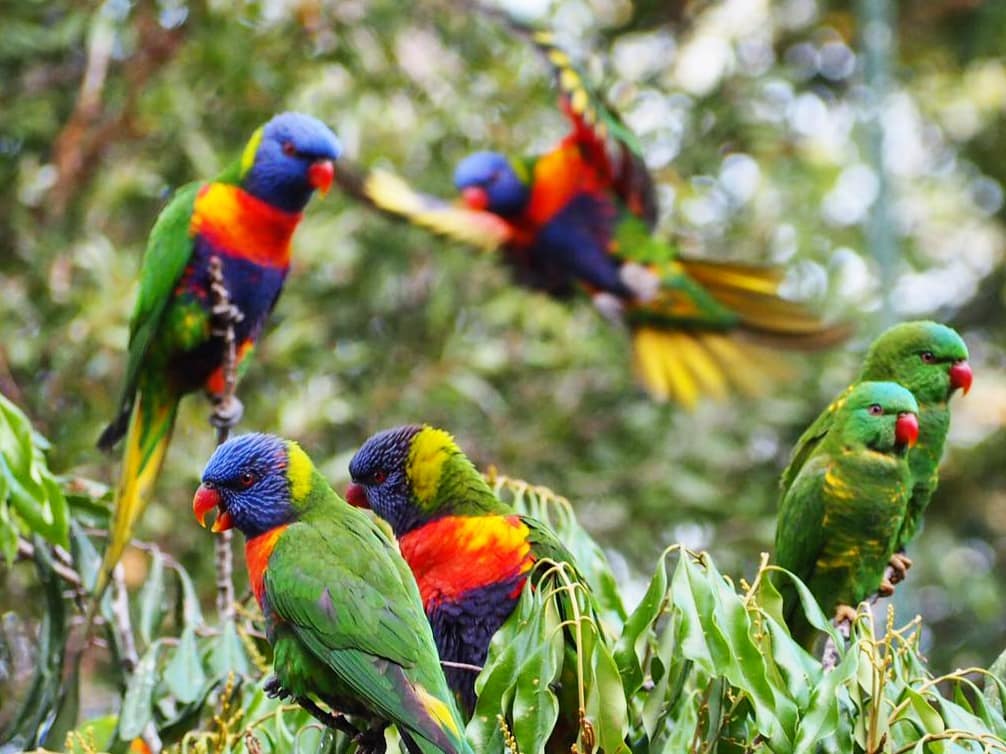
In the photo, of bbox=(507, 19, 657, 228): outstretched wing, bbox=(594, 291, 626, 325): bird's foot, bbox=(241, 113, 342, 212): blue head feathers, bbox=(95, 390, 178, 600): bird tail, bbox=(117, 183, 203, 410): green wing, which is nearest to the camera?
bbox=(95, 390, 178, 600): bird tail

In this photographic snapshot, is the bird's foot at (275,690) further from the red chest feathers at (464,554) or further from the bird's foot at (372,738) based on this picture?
the red chest feathers at (464,554)

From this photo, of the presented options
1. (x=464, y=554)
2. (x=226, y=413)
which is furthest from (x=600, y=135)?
(x=464, y=554)

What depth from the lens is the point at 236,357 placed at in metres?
3.24

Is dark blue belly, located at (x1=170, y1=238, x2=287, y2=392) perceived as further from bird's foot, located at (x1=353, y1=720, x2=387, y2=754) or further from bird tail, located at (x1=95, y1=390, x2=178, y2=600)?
bird's foot, located at (x1=353, y1=720, x2=387, y2=754)

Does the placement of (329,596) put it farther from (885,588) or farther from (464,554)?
(885,588)

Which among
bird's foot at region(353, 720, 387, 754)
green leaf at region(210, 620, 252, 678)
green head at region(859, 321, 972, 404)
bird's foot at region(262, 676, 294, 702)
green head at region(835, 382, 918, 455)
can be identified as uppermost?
green head at region(859, 321, 972, 404)

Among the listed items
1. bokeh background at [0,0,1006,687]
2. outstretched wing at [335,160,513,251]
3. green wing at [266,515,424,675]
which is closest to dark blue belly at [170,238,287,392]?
bokeh background at [0,0,1006,687]

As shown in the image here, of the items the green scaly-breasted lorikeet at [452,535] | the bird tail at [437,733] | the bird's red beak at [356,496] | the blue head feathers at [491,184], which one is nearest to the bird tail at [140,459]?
the bird's red beak at [356,496]

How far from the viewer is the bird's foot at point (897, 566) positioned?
259 cm

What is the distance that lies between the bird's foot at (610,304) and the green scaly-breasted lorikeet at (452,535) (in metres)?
2.13

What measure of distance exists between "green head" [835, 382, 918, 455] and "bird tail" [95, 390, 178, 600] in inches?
56.5

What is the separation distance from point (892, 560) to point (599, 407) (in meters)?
2.51

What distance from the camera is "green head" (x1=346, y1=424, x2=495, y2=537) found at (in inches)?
88.6

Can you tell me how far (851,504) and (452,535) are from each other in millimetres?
725
